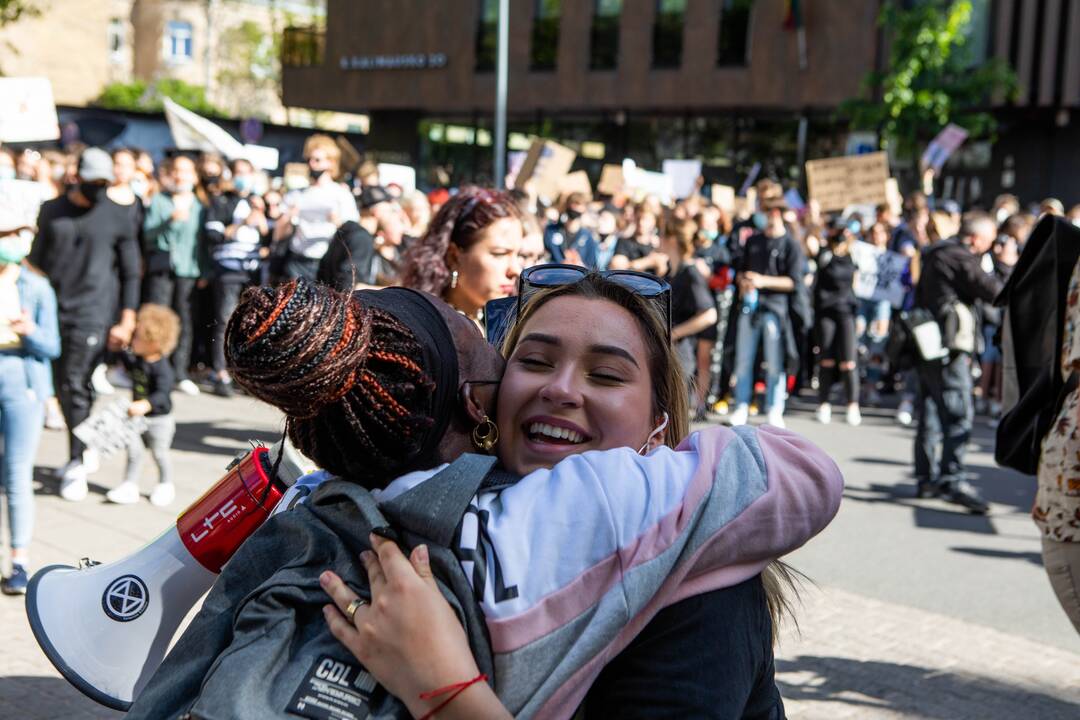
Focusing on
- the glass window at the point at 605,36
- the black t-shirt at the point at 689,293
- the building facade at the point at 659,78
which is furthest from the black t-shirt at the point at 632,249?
the glass window at the point at 605,36

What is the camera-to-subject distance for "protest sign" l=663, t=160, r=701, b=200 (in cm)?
1912

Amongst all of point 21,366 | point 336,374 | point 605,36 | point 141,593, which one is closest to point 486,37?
point 605,36

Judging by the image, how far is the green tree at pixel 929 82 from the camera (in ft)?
66.8

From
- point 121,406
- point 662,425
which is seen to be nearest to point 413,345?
point 662,425

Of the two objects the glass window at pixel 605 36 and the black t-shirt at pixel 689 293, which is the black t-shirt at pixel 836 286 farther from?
the glass window at pixel 605 36

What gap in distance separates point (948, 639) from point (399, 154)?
30605 millimetres

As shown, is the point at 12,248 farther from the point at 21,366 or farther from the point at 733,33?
the point at 733,33

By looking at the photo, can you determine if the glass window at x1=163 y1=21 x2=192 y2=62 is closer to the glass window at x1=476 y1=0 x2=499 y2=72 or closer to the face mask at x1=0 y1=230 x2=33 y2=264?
the glass window at x1=476 y1=0 x2=499 y2=72

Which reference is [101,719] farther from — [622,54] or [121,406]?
[622,54]

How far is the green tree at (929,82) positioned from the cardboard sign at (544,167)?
878cm

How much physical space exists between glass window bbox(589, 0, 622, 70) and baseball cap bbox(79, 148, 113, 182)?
22.6m

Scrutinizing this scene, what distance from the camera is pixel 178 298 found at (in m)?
11.9

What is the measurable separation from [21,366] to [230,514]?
4.23m

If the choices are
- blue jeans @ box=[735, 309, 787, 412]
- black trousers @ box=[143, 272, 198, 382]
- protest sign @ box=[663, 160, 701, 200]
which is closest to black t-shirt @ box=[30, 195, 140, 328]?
black trousers @ box=[143, 272, 198, 382]
